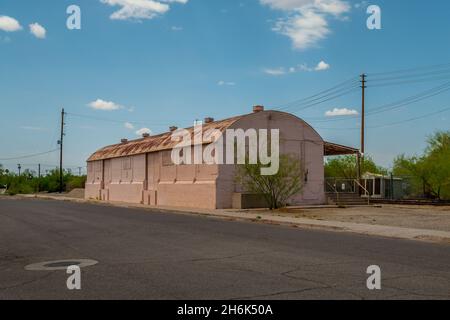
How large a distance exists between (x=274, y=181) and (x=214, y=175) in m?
5.09

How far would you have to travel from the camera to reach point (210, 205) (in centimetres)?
3447

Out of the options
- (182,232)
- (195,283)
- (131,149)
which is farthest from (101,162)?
(195,283)

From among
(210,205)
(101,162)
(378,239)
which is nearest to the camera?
(378,239)

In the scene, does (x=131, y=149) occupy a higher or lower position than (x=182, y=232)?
higher

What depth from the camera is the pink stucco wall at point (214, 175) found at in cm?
3466

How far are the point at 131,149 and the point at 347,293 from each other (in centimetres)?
4420

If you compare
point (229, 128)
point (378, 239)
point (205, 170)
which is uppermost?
point (229, 128)

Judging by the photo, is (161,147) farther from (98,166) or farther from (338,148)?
(98,166)

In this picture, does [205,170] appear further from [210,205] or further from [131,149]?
[131,149]

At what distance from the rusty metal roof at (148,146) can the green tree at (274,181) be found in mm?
4567

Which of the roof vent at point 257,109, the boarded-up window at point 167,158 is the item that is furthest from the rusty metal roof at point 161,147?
the roof vent at point 257,109

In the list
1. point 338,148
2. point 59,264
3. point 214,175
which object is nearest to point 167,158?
point 214,175

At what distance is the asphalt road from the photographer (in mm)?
7547

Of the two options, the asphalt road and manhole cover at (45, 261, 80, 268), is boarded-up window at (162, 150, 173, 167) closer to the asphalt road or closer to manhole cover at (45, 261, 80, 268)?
the asphalt road
